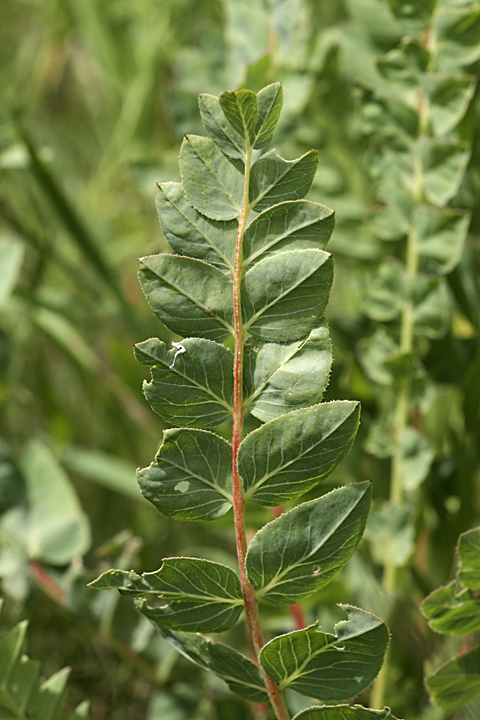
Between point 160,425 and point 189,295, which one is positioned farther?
point 160,425

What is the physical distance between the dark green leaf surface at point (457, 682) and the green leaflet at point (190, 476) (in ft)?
0.34

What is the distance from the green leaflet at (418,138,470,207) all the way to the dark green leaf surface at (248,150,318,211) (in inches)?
7.7

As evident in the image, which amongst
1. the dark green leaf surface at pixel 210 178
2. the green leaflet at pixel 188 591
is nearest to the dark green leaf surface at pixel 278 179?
the dark green leaf surface at pixel 210 178

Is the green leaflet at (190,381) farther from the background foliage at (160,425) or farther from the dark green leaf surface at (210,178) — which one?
the background foliage at (160,425)

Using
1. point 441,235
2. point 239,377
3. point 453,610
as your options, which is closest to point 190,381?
point 239,377

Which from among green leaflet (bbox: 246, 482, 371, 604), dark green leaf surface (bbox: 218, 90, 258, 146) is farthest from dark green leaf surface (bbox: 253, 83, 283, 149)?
green leaflet (bbox: 246, 482, 371, 604)

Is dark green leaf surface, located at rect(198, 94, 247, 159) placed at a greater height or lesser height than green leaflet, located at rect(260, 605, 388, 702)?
greater

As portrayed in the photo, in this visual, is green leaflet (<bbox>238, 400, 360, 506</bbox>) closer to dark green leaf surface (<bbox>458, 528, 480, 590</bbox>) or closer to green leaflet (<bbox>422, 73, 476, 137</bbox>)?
dark green leaf surface (<bbox>458, 528, 480, 590</bbox>)

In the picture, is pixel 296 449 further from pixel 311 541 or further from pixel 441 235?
pixel 441 235

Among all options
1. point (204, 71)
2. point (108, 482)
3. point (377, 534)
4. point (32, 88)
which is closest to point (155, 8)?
point (32, 88)

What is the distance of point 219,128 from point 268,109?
0.06ft

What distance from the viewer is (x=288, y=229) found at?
0.24 meters

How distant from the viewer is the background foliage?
1.42 ft

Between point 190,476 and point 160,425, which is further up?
point 190,476
